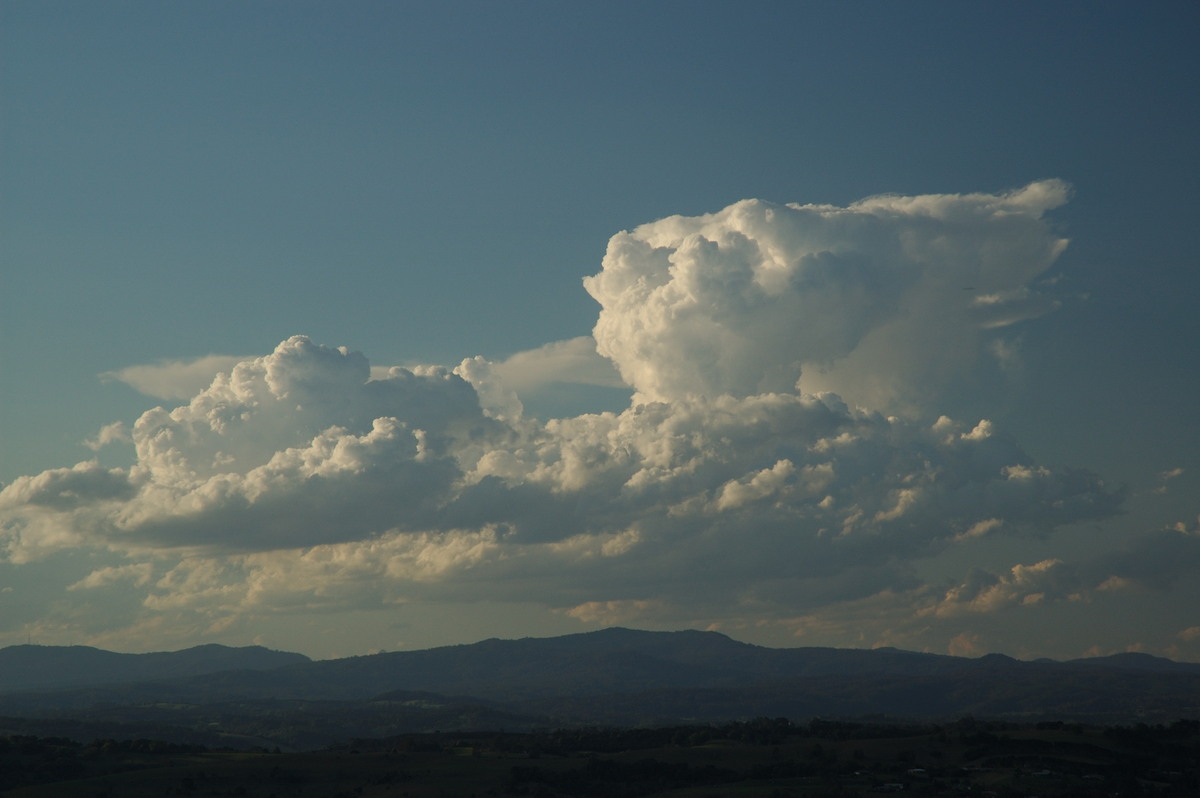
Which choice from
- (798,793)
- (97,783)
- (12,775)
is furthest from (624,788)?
(12,775)

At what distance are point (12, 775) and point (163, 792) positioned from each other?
33836 millimetres

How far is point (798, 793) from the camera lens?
160 metres

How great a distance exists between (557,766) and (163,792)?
6550 cm

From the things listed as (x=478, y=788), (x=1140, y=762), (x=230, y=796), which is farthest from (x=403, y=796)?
(x=1140, y=762)

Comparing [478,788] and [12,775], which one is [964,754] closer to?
[478,788]

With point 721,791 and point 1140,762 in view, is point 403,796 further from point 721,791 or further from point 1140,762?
point 1140,762

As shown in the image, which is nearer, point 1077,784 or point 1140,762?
point 1077,784

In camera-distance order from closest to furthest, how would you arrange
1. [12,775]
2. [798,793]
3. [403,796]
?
[798,793] → [403,796] → [12,775]

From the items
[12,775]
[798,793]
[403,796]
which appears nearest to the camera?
[798,793]

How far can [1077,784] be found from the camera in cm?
16512

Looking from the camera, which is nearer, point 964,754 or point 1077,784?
point 1077,784

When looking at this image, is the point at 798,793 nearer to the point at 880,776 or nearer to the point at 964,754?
the point at 880,776

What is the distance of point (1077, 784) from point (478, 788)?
298ft

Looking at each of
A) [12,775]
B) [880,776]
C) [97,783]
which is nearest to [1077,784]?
[880,776]
